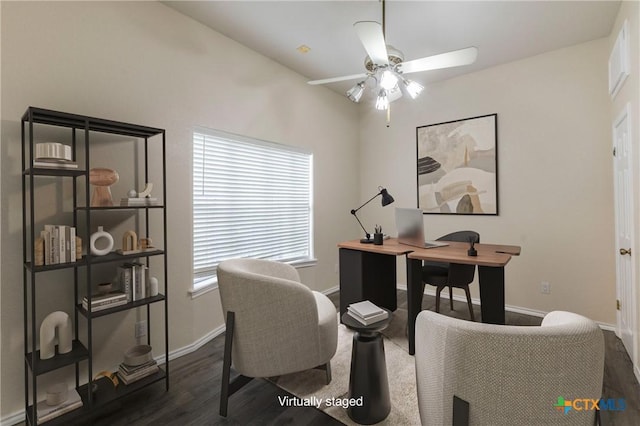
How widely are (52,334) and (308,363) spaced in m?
1.50

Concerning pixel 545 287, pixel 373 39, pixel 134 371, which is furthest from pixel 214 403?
pixel 545 287

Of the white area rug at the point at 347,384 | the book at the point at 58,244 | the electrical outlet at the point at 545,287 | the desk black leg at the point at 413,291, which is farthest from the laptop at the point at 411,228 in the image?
the book at the point at 58,244

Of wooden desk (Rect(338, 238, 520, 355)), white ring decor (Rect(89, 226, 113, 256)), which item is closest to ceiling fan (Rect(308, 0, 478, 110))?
wooden desk (Rect(338, 238, 520, 355))

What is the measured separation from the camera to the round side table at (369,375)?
1.73 metres

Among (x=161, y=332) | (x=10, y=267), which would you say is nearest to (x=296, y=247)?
(x=161, y=332)

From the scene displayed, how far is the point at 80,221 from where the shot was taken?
2.05 meters

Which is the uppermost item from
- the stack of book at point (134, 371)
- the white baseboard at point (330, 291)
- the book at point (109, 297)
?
the book at point (109, 297)

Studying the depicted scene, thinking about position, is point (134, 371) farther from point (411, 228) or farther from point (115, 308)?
point (411, 228)

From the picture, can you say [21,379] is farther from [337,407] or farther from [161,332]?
[337,407]

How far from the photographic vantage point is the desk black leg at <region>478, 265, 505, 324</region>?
7.68ft

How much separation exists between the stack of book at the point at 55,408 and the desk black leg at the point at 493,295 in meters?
2.77

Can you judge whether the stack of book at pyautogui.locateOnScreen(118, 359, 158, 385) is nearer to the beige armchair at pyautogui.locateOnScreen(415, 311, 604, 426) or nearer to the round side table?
the round side table

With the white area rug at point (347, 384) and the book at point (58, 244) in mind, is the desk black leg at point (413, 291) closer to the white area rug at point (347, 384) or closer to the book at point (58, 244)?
the white area rug at point (347, 384)

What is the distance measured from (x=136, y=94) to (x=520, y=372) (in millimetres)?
2839
